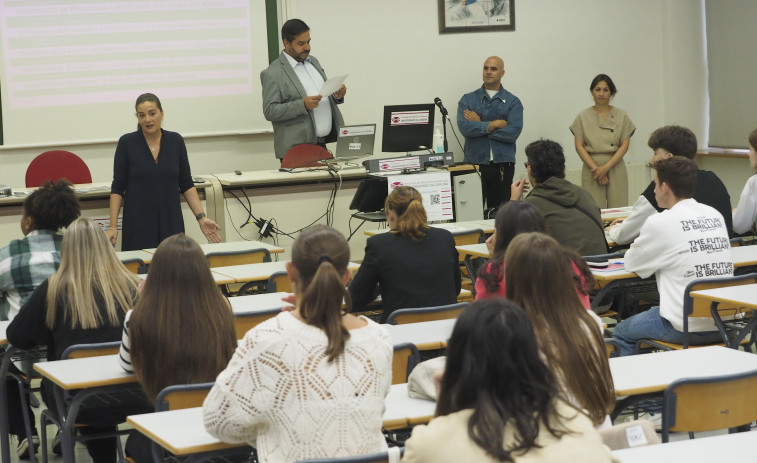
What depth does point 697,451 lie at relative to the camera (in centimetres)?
223

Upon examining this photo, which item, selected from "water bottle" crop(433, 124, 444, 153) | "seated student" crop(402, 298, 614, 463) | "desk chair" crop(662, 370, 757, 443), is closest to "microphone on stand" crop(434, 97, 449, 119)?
"water bottle" crop(433, 124, 444, 153)

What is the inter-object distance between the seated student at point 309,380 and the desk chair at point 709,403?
0.86 meters

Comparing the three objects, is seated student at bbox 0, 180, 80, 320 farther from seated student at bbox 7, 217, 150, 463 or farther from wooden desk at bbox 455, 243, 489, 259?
wooden desk at bbox 455, 243, 489, 259

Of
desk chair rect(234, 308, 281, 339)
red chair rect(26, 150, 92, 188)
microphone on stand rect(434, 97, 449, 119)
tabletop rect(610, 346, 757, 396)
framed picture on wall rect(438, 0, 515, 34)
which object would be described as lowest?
tabletop rect(610, 346, 757, 396)

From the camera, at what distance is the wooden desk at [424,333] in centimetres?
343

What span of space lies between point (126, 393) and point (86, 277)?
0.43 metres

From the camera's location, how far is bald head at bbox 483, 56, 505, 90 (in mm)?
9133

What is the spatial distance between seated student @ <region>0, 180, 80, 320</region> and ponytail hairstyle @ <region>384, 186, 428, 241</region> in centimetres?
132

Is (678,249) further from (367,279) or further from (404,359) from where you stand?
(404,359)

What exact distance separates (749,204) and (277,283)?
2713 mm

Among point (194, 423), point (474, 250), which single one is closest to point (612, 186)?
point (474, 250)

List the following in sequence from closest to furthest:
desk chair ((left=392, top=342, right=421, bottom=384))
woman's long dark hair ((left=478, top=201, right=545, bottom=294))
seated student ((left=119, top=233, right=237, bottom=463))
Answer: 1. seated student ((left=119, top=233, right=237, bottom=463))
2. desk chair ((left=392, top=342, right=421, bottom=384))
3. woman's long dark hair ((left=478, top=201, right=545, bottom=294))

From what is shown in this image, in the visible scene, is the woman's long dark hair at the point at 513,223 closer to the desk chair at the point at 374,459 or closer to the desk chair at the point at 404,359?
the desk chair at the point at 404,359

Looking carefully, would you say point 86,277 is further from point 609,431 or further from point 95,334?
point 609,431
